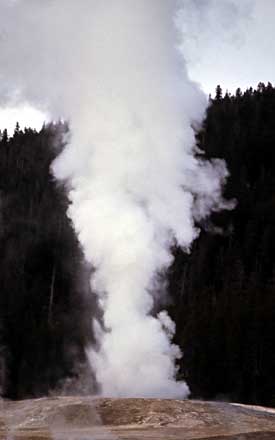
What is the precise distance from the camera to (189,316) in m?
77.1

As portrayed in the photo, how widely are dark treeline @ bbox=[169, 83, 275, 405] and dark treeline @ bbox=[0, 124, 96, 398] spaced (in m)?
9.67

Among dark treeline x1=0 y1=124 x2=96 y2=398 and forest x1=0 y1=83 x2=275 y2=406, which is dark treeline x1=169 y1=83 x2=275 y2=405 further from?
dark treeline x1=0 y1=124 x2=96 y2=398

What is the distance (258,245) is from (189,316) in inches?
1089

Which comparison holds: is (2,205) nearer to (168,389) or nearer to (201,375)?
(201,375)

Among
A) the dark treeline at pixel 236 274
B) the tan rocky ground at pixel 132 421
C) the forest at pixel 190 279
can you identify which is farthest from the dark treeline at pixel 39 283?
the tan rocky ground at pixel 132 421

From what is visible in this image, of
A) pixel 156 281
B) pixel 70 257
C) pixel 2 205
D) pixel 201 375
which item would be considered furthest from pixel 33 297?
pixel 156 281

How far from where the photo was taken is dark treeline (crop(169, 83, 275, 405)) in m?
70.3

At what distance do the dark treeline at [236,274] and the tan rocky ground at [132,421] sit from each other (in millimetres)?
24820

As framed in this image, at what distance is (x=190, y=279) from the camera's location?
91375 millimetres

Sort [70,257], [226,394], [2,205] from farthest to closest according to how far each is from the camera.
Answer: [2,205]
[70,257]
[226,394]

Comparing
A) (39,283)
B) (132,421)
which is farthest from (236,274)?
(132,421)

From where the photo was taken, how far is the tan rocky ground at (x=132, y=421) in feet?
97.7

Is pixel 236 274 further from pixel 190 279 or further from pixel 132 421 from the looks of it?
pixel 132 421

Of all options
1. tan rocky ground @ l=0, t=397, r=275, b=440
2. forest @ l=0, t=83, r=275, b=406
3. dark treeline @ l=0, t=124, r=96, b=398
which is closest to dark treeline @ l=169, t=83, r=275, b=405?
forest @ l=0, t=83, r=275, b=406
